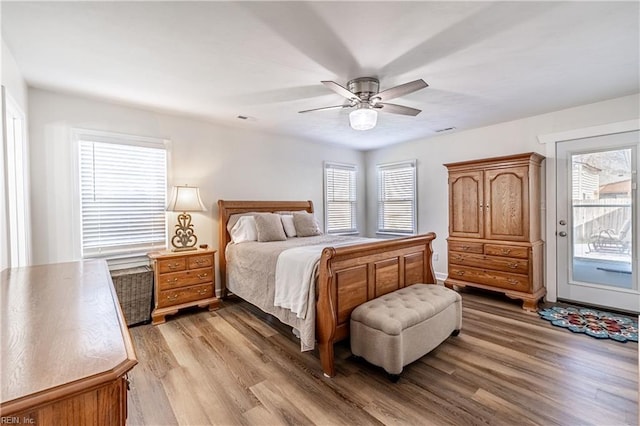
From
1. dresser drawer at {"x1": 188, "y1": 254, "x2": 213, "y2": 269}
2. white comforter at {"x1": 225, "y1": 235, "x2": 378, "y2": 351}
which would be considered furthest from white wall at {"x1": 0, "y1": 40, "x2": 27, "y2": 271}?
white comforter at {"x1": 225, "y1": 235, "x2": 378, "y2": 351}

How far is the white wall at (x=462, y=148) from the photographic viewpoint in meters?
3.48

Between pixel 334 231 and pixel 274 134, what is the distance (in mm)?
2168

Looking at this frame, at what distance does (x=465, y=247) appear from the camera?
4188mm

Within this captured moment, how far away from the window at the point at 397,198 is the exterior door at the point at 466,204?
38.8 inches

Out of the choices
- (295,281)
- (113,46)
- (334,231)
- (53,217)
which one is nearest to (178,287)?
(53,217)

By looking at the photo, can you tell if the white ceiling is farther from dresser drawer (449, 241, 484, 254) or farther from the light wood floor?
the light wood floor

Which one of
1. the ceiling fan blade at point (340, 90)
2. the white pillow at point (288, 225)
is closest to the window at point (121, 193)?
the white pillow at point (288, 225)

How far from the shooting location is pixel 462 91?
303cm

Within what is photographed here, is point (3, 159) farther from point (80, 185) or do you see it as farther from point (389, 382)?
point (389, 382)

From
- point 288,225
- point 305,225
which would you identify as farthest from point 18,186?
point 305,225

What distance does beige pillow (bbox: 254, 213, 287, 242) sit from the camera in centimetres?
375

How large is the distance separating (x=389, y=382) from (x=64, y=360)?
6.75 feet

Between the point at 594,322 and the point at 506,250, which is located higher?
the point at 506,250

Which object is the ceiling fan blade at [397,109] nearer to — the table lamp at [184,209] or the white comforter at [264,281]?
the white comforter at [264,281]
